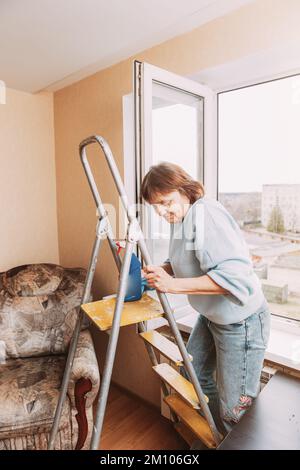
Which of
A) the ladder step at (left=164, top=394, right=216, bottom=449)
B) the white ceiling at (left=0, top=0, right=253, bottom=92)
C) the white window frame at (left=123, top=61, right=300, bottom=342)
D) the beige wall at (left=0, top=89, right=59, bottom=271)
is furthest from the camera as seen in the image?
the beige wall at (left=0, top=89, right=59, bottom=271)

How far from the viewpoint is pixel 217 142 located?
2.00 meters

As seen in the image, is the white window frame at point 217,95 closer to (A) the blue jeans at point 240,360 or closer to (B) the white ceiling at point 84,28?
(B) the white ceiling at point 84,28

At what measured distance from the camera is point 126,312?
1163 mm

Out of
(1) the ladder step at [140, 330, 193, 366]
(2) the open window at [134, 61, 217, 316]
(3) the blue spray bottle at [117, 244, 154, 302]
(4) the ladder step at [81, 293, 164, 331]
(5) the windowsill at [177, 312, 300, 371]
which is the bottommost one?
(5) the windowsill at [177, 312, 300, 371]

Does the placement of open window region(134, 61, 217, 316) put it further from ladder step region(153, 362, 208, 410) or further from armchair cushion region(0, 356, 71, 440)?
armchair cushion region(0, 356, 71, 440)

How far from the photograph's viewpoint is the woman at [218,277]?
1078 millimetres

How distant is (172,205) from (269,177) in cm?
84

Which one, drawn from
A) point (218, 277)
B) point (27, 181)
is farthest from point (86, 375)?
point (27, 181)

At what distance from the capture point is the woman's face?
1.19 metres

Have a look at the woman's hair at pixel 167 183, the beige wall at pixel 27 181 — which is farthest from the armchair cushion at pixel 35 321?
the woman's hair at pixel 167 183

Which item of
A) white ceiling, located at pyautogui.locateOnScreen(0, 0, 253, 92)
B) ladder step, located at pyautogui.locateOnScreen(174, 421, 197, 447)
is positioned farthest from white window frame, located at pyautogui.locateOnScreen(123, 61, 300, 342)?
ladder step, located at pyautogui.locateOnScreen(174, 421, 197, 447)

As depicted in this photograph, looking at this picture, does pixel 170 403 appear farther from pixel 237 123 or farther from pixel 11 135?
pixel 11 135

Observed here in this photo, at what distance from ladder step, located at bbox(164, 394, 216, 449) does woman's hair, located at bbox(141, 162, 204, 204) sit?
971 millimetres
